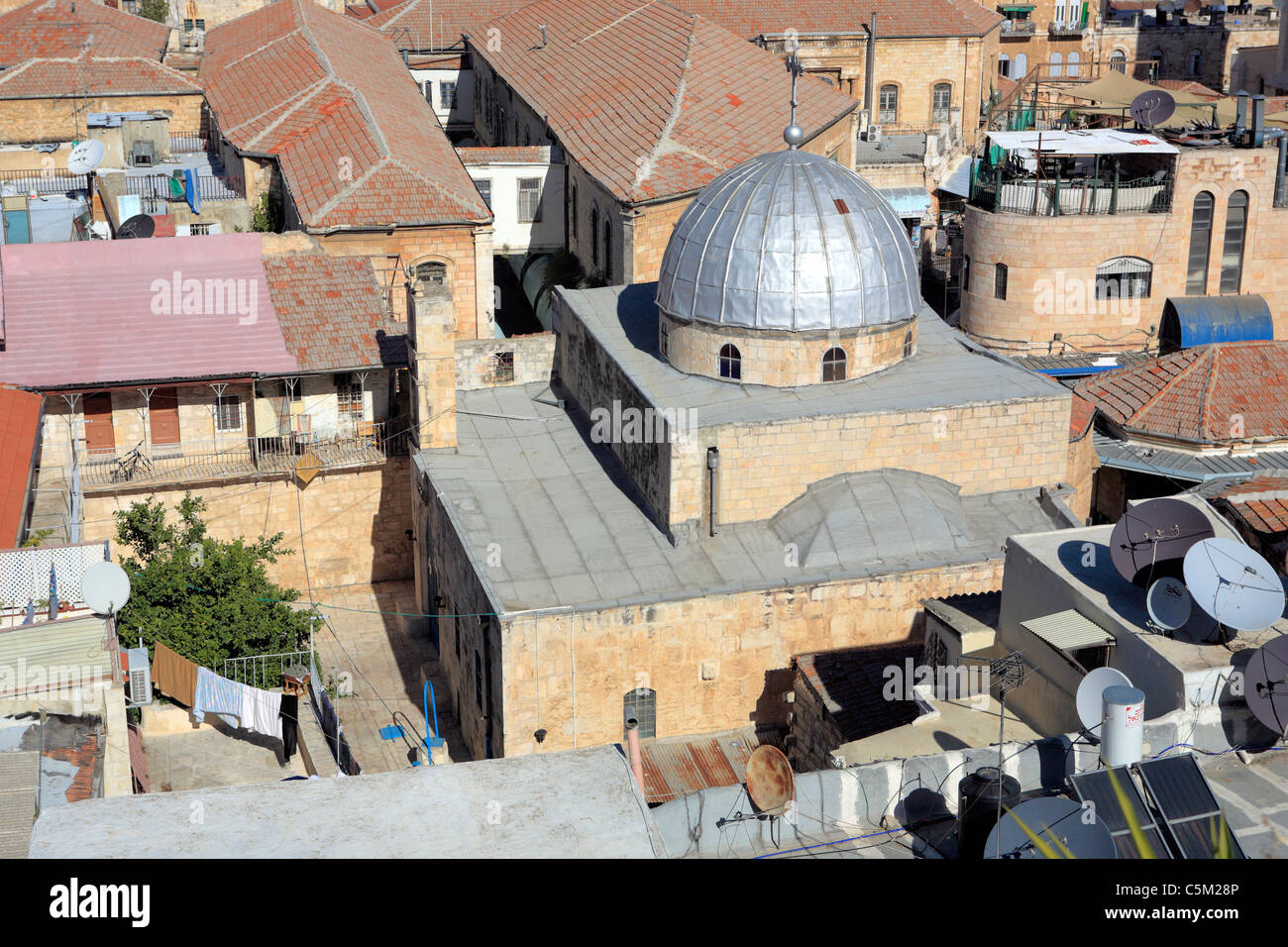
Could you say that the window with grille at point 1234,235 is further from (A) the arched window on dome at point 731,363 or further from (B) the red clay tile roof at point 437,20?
(B) the red clay tile roof at point 437,20

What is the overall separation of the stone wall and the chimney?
11.2 feet

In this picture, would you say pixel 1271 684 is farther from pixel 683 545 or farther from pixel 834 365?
pixel 834 365

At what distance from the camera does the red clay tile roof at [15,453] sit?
1212 inches

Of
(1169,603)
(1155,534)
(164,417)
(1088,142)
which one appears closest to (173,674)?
(164,417)

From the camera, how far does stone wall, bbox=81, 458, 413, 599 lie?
3891cm

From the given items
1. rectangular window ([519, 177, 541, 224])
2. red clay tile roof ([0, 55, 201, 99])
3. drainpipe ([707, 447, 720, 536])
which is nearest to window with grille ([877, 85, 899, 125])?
rectangular window ([519, 177, 541, 224])

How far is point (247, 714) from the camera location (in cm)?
3244

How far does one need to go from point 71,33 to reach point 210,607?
136 feet

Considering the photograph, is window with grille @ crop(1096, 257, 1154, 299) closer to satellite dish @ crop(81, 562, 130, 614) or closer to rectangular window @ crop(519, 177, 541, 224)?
rectangular window @ crop(519, 177, 541, 224)

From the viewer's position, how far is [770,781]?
70.9 ft

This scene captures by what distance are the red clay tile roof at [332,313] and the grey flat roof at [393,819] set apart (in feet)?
69.6
